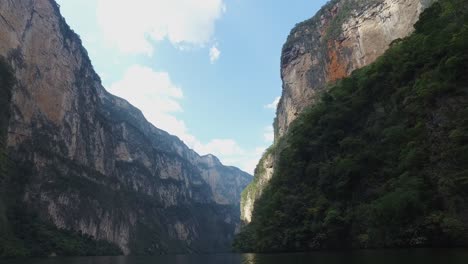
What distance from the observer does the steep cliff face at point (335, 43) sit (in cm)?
7269

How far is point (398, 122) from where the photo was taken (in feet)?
115

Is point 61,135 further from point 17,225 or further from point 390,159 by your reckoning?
point 390,159

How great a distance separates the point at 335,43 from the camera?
281ft

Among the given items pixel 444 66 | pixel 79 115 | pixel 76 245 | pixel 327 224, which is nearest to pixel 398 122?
pixel 444 66

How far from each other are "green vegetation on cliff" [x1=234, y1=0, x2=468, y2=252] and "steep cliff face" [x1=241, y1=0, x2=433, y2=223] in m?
23.7

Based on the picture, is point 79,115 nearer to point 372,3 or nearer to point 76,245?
point 76,245

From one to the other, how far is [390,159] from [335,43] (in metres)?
56.6

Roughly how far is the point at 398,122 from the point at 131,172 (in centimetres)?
17433

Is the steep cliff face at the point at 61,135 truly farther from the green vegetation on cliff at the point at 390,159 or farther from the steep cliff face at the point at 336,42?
the green vegetation on cliff at the point at 390,159

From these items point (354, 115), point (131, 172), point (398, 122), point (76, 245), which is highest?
point (131, 172)

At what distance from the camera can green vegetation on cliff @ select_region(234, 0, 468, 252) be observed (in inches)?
1013

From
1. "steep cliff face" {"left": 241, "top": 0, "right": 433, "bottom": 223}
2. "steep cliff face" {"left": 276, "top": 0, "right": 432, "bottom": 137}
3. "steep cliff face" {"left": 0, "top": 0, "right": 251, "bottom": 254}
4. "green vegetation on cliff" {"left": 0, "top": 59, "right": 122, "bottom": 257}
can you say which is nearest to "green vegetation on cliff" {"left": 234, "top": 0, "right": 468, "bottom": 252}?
"steep cliff face" {"left": 276, "top": 0, "right": 432, "bottom": 137}

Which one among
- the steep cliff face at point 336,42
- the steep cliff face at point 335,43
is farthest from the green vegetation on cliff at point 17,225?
the steep cliff face at point 336,42

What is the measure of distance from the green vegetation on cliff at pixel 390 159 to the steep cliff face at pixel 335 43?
2365 centimetres
